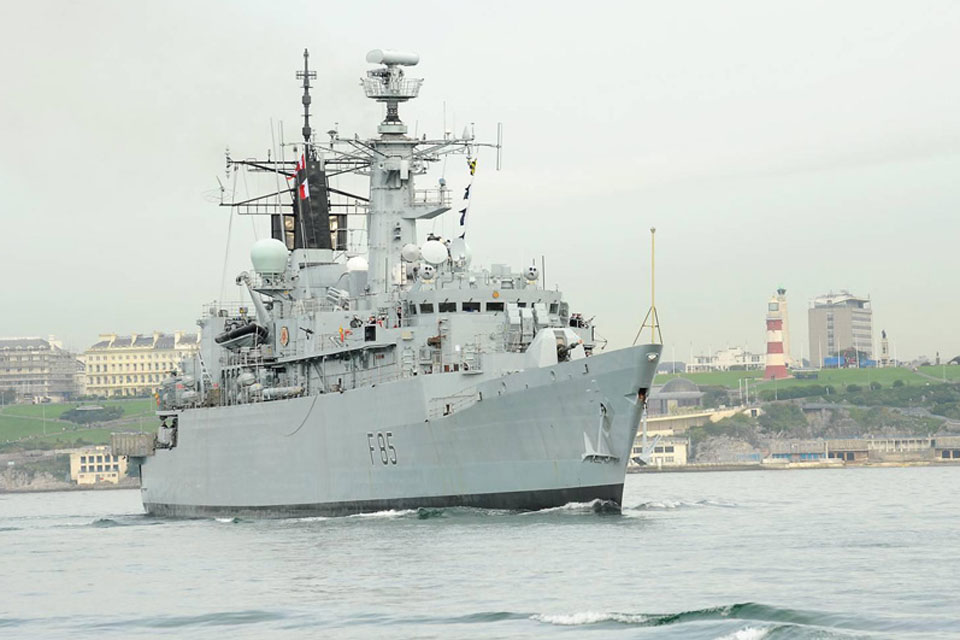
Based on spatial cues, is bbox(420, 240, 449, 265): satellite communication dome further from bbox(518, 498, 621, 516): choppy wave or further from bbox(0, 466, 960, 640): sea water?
bbox(518, 498, 621, 516): choppy wave

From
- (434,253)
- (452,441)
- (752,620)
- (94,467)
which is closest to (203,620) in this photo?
(752,620)

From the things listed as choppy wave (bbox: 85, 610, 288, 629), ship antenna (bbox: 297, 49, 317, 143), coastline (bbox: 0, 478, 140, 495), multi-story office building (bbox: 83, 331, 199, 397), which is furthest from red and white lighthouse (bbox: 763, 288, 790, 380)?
choppy wave (bbox: 85, 610, 288, 629)

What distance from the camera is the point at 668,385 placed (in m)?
164

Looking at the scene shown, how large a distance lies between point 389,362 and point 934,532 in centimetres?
1512

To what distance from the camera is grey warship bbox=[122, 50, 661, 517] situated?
3447cm

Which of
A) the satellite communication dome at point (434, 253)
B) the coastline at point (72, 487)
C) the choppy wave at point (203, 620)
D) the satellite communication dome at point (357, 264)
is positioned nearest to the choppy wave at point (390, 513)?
the satellite communication dome at point (434, 253)

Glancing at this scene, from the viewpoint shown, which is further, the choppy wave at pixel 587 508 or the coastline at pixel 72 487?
the coastline at pixel 72 487

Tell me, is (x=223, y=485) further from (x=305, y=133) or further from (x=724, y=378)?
(x=724, y=378)

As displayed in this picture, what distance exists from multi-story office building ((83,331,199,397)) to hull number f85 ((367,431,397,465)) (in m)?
143

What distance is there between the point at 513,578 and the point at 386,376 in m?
15.7

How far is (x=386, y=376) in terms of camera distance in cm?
3969

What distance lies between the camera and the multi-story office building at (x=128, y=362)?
18112 centimetres

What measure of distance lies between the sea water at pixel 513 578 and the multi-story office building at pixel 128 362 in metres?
145

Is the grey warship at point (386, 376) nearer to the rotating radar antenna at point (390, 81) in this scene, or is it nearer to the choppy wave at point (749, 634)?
the rotating radar antenna at point (390, 81)
